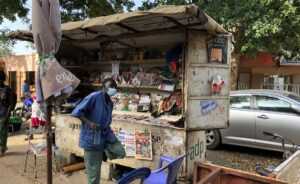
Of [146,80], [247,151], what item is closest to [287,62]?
[247,151]

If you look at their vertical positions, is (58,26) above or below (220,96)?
above

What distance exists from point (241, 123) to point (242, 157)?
0.74 meters

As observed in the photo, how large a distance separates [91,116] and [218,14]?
855 cm

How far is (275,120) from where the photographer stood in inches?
290

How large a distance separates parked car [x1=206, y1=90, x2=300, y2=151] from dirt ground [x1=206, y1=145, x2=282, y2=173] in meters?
0.26

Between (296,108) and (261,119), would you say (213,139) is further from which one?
(296,108)

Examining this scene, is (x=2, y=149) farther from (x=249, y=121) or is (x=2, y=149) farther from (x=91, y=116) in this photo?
(x=249, y=121)

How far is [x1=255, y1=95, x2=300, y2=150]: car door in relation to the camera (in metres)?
7.20

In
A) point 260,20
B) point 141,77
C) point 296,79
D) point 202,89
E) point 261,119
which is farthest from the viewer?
point 296,79

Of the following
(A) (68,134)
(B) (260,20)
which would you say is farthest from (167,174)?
(B) (260,20)

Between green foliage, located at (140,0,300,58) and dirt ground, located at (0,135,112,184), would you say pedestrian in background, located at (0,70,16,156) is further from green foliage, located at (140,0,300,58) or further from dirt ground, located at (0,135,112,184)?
green foliage, located at (140,0,300,58)

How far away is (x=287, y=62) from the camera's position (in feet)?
55.4

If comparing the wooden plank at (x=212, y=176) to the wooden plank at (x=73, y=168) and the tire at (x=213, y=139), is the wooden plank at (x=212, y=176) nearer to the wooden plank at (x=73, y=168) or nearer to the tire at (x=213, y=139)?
the wooden plank at (x=73, y=168)

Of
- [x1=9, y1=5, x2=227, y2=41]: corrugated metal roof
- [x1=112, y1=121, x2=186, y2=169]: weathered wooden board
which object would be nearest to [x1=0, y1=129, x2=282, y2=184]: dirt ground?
[x1=112, y1=121, x2=186, y2=169]: weathered wooden board
